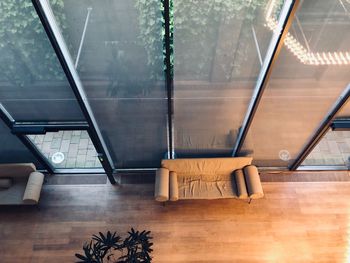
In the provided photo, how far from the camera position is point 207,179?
20.6ft

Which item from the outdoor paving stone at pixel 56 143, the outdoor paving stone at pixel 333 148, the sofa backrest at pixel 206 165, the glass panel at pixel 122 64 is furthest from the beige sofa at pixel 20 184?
the outdoor paving stone at pixel 333 148

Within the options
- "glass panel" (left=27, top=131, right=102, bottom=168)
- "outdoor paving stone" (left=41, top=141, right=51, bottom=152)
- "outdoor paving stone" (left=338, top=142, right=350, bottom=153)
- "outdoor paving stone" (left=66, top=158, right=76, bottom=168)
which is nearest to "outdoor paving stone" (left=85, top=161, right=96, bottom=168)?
"glass panel" (left=27, top=131, right=102, bottom=168)

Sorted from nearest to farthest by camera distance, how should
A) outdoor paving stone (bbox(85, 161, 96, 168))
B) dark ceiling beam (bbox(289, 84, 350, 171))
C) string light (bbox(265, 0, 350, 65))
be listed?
string light (bbox(265, 0, 350, 65)) → dark ceiling beam (bbox(289, 84, 350, 171)) → outdoor paving stone (bbox(85, 161, 96, 168))

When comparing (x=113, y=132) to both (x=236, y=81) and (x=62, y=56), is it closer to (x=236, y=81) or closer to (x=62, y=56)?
(x=62, y=56)

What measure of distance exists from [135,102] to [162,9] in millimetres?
1760

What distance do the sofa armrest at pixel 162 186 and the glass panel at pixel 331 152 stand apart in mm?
2962

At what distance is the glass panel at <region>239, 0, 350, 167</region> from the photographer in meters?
3.73

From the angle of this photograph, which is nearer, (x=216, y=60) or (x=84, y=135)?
(x=216, y=60)

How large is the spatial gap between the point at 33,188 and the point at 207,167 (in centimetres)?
329

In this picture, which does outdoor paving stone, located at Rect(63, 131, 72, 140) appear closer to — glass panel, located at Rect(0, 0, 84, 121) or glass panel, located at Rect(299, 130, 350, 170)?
glass panel, located at Rect(0, 0, 84, 121)

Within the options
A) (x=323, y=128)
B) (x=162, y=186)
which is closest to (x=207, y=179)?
(x=162, y=186)

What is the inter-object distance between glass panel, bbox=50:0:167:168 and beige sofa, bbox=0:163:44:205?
1575 mm

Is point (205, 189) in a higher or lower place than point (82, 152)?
lower

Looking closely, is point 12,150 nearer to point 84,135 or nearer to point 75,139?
point 75,139
